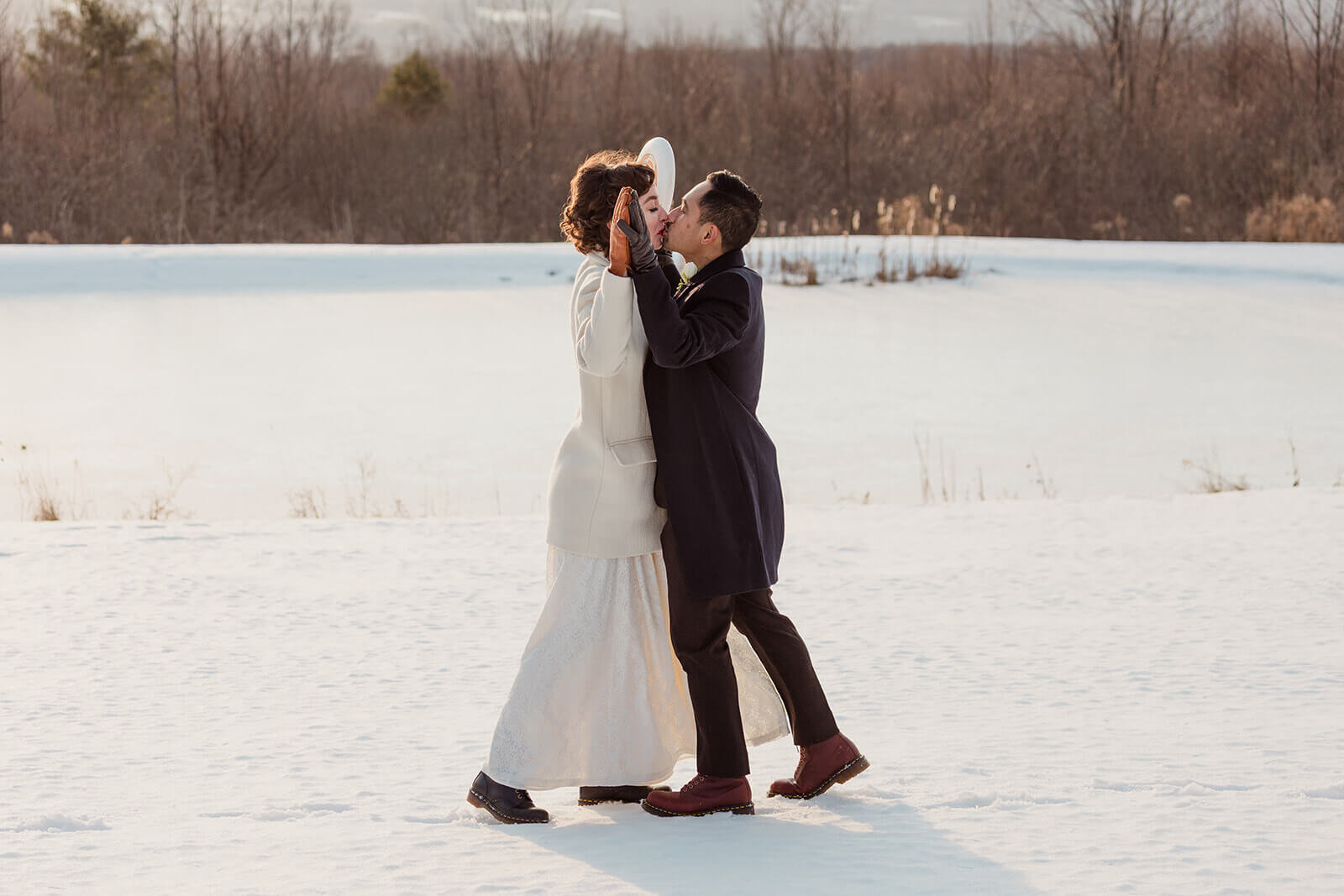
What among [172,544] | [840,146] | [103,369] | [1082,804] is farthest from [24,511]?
[840,146]

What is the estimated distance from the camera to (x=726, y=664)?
8.31ft

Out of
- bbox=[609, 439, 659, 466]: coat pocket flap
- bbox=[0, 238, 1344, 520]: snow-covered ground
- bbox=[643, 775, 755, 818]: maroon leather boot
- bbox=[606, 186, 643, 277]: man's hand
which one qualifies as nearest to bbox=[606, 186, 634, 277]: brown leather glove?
bbox=[606, 186, 643, 277]: man's hand

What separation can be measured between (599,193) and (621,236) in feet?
0.43

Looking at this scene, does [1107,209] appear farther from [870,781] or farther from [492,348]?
[870,781]

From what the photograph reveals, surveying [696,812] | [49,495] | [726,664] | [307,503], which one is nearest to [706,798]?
[696,812]

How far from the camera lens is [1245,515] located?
5301 millimetres

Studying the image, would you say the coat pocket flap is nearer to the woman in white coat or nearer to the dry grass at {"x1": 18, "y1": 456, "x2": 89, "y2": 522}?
the woman in white coat

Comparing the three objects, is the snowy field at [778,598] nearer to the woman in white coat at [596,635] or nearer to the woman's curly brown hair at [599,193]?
the woman in white coat at [596,635]

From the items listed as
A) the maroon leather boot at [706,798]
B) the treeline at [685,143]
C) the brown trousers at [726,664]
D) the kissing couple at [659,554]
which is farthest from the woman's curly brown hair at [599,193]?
the treeline at [685,143]

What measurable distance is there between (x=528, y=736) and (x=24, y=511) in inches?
178

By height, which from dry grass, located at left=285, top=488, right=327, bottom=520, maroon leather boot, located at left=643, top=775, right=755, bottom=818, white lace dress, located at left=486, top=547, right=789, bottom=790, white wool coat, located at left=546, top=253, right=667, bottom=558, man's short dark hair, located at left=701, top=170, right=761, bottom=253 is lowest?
dry grass, located at left=285, top=488, right=327, bottom=520

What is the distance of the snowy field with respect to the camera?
8.13 feet

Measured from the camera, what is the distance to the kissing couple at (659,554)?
2463 millimetres

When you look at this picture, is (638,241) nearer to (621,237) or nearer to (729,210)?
(621,237)
